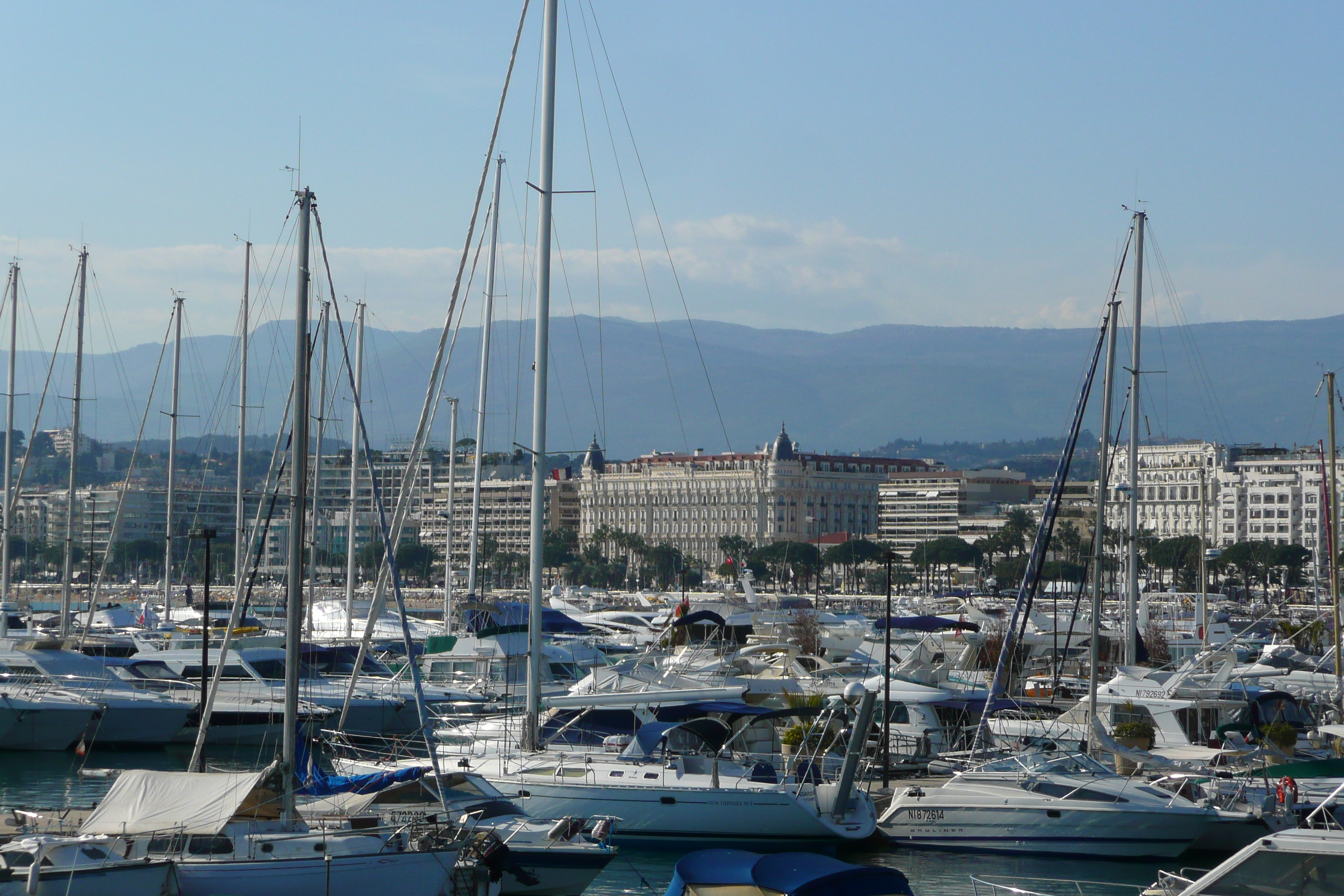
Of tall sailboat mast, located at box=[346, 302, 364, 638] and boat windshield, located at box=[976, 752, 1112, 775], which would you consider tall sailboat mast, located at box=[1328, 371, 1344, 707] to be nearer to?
boat windshield, located at box=[976, 752, 1112, 775]

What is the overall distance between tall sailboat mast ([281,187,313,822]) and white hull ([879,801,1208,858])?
10590 millimetres

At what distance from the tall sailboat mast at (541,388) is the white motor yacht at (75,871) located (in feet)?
26.3

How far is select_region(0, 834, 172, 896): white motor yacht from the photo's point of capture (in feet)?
55.9

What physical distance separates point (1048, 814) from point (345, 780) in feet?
36.6

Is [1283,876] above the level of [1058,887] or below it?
above

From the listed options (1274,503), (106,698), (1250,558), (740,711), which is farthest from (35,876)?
(1274,503)

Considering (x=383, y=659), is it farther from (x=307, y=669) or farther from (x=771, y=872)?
(x=771, y=872)

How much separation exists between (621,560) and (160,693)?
145 m

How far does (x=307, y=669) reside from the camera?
39.9m

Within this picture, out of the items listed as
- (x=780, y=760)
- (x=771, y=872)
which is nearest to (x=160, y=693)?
(x=780, y=760)

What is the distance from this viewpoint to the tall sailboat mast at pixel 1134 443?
3819cm

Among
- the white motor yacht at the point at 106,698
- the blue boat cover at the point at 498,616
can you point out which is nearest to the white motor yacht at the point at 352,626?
the blue boat cover at the point at 498,616

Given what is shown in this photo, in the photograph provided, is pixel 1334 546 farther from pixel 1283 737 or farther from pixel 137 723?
→ pixel 137 723

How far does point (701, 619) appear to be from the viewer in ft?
165
